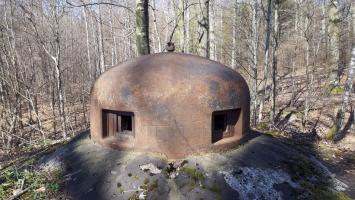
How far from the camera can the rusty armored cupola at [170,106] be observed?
Answer: 5781mm

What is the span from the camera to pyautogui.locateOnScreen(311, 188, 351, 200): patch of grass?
228 inches

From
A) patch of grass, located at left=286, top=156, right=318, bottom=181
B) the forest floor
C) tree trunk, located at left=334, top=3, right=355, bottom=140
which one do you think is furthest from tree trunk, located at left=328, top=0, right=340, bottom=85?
patch of grass, located at left=286, top=156, right=318, bottom=181

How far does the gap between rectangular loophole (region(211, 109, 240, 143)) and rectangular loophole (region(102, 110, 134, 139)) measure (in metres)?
1.81

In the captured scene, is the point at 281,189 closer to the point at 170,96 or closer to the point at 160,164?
the point at 160,164

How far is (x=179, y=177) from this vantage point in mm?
5492

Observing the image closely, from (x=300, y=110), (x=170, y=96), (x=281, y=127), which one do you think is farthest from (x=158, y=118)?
(x=300, y=110)

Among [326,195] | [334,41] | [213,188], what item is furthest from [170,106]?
[334,41]

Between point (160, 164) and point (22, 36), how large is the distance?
1436 cm

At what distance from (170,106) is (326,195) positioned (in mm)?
3484

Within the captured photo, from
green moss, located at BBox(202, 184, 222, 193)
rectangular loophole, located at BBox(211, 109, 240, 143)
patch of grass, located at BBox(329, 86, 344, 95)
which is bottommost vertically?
green moss, located at BBox(202, 184, 222, 193)

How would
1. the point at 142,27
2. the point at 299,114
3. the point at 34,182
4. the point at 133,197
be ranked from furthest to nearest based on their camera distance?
the point at 299,114
the point at 142,27
the point at 34,182
the point at 133,197

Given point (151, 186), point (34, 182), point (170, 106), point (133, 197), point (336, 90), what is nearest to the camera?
point (133, 197)

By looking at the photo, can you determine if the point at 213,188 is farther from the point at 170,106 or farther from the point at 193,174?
the point at 170,106

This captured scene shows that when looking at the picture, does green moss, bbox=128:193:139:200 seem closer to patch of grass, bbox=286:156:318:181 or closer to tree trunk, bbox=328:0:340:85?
patch of grass, bbox=286:156:318:181
